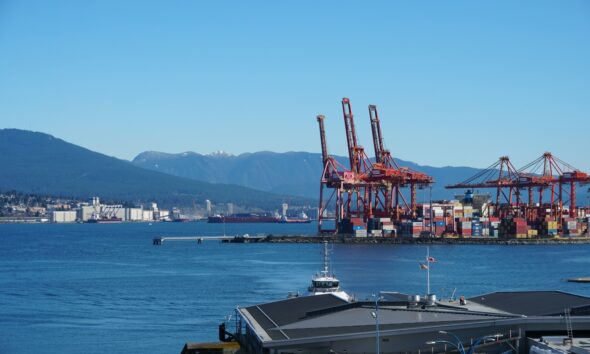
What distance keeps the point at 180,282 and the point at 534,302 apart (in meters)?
28.8

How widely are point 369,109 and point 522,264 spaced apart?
4049cm

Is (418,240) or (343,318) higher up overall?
(418,240)

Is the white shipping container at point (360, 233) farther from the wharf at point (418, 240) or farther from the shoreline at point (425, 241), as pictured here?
the shoreline at point (425, 241)

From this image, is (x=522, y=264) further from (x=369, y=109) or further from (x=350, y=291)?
(x=369, y=109)

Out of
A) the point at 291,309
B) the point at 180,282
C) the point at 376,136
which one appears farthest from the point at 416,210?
the point at 291,309

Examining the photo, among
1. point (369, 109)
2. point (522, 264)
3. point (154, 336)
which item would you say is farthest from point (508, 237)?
point (154, 336)

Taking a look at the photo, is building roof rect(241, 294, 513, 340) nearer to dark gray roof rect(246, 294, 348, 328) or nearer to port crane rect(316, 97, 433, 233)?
dark gray roof rect(246, 294, 348, 328)

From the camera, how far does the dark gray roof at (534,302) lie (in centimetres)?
2232

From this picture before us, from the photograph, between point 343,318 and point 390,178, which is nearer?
point 343,318

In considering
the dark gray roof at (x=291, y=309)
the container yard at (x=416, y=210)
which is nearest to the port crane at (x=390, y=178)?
the container yard at (x=416, y=210)

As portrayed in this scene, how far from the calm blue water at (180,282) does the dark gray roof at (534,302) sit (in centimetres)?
884

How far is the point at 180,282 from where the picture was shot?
50.8 metres

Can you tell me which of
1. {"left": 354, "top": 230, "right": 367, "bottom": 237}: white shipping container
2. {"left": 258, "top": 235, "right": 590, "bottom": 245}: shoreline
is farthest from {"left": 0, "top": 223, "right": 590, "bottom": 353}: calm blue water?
{"left": 354, "top": 230, "right": 367, "bottom": 237}: white shipping container

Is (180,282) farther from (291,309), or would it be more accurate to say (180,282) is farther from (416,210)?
(416,210)
